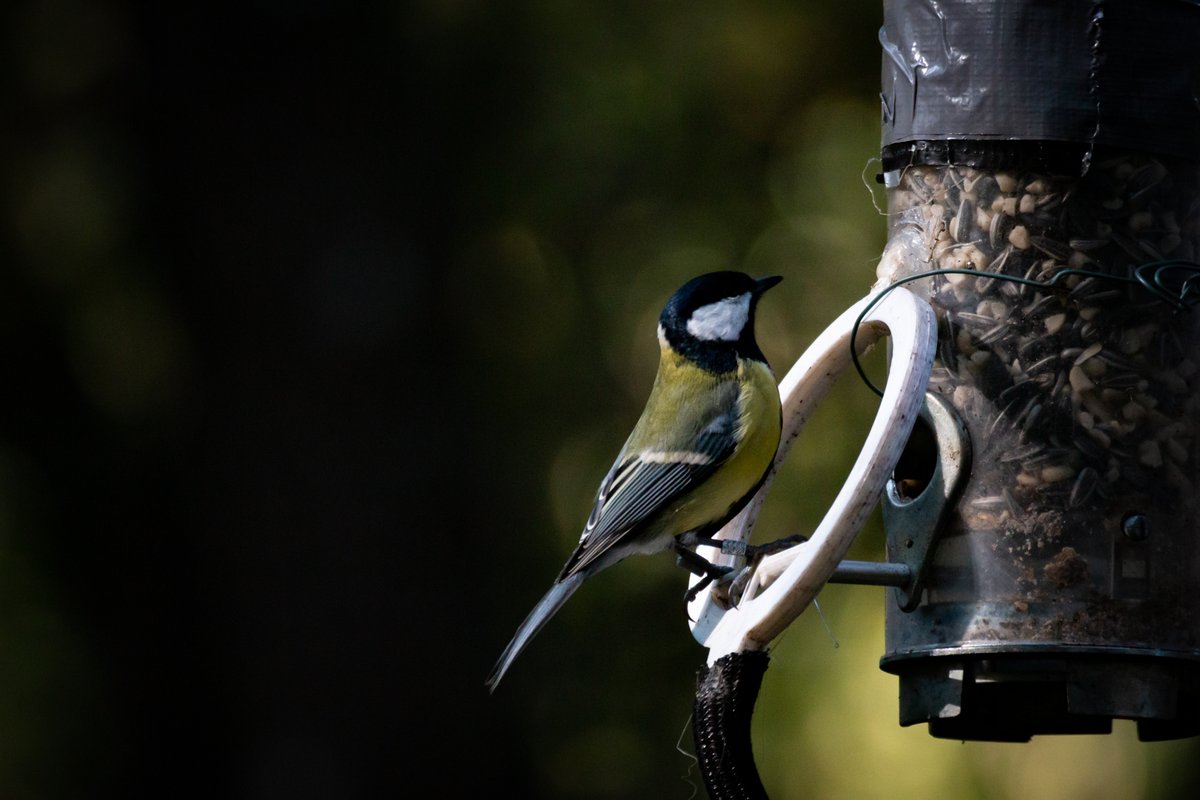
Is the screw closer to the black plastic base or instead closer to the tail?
the black plastic base

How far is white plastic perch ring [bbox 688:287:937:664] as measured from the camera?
3.00 m

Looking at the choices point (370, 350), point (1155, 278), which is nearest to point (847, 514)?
point (1155, 278)

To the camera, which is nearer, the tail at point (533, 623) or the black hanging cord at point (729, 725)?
the black hanging cord at point (729, 725)

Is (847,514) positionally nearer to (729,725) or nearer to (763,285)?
(729,725)

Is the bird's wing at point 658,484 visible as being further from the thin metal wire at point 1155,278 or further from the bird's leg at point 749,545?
the thin metal wire at point 1155,278

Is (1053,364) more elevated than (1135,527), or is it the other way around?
(1053,364)

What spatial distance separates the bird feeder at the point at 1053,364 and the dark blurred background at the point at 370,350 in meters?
2.83

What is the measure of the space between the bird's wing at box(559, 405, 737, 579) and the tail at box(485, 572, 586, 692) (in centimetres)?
3

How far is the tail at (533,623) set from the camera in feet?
11.3

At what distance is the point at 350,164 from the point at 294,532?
5.43 feet

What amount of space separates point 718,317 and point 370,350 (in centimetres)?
308

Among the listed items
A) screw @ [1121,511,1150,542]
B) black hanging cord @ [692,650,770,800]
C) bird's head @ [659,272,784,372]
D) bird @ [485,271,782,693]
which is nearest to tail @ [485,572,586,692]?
bird @ [485,271,782,693]

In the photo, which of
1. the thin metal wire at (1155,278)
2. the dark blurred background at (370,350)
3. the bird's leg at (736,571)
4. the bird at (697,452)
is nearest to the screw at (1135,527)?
the thin metal wire at (1155,278)

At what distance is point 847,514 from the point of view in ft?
9.85
